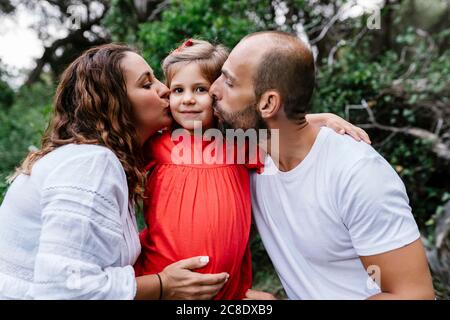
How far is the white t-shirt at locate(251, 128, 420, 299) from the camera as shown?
1561mm

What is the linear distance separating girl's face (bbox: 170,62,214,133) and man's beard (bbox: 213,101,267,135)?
7cm

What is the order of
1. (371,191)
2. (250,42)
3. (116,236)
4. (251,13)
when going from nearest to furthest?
(116,236) → (371,191) → (250,42) → (251,13)

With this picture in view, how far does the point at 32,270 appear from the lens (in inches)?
61.5

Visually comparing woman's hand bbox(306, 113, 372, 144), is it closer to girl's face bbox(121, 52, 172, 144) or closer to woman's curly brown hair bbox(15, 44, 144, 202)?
girl's face bbox(121, 52, 172, 144)

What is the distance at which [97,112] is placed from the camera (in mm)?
1659

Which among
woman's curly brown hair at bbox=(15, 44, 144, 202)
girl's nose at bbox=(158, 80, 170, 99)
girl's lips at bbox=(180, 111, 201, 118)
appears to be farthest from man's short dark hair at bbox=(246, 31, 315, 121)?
woman's curly brown hair at bbox=(15, 44, 144, 202)

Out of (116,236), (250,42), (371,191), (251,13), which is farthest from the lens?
(251,13)

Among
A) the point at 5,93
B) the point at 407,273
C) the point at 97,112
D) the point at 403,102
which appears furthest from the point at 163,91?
the point at 5,93

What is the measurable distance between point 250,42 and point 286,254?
33.4 inches

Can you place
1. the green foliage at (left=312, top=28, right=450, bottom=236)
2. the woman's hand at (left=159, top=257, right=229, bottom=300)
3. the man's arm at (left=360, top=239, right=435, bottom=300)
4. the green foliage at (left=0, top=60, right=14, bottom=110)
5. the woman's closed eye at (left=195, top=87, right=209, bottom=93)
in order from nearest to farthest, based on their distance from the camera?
the man's arm at (left=360, top=239, right=435, bottom=300), the woman's hand at (left=159, top=257, right=229, bottom=300), the woman's closed eye at (left=195, top=87, right=209, bottom=93), the green foliage at (left=312, top=28, right=450, bottom=236), the green foliage at (left=0, top=60, right=14, bottom=110)

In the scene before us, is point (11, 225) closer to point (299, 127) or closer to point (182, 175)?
point (182, 175)

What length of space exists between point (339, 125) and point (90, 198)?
1.06 meters

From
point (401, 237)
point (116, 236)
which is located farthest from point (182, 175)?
point (401, 237)

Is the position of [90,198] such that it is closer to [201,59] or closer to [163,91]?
[163,91]
